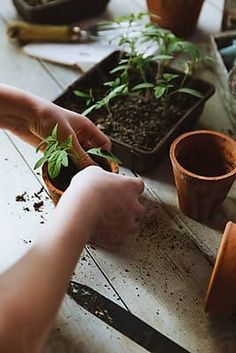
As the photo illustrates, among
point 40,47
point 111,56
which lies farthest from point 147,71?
point 40,47

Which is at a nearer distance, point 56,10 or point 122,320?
point 122,320

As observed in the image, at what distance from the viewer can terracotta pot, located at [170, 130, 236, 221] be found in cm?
99

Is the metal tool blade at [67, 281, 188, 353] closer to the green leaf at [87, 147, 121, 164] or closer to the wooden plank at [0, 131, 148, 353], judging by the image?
the wooden plank at [0, 131, 148, 353]

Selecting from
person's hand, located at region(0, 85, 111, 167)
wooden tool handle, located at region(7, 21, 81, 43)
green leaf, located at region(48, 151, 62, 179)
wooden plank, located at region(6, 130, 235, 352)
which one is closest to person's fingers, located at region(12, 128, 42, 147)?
person's hand, located at region(0, 85, 111, 167)

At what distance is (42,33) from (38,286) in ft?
2.97

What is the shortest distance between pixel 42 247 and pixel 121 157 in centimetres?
44

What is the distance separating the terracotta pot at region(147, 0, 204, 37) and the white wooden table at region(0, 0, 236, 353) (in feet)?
1.04

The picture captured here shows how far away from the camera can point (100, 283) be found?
97cm

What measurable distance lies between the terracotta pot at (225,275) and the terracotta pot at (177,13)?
0.73 meters

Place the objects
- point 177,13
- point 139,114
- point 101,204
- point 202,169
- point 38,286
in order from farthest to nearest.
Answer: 1. point 177,13
2. point 139,114
3. point 202,169
4. point 101,204
5. point 38,286

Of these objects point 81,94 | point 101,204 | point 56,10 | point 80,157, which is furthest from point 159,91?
point 56,10

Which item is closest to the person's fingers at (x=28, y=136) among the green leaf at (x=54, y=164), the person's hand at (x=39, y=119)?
the person's hand at (x=39, y=119)

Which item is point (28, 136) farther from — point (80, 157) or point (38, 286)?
point (38, 286)

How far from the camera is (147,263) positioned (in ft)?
3.28
